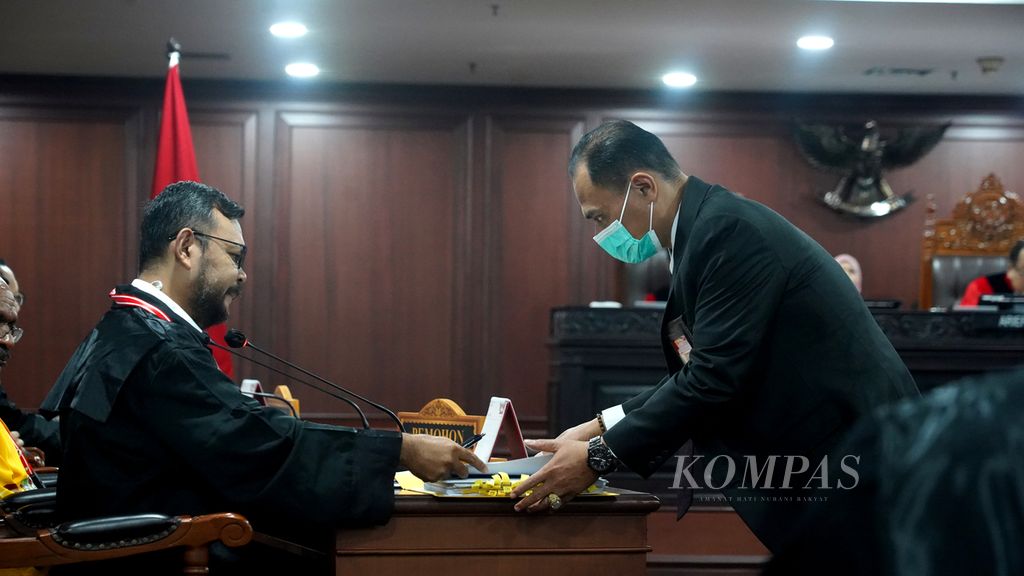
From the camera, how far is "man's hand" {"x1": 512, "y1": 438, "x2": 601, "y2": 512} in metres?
2.06

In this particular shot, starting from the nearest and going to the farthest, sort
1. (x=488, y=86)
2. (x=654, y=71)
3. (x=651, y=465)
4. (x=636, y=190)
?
(x=651, y=465) < (x=636, y=190) < (x=654, y=71) < (x=488, y=86)

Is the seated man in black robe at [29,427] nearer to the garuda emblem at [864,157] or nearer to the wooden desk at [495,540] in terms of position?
the wooden desk at [495,540]

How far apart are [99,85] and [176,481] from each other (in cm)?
696

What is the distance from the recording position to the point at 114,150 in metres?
8.52

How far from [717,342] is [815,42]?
5.46 meters

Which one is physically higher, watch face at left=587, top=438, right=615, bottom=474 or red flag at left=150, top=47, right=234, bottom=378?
red flag at left=150, top=47, right=234, bottom=378

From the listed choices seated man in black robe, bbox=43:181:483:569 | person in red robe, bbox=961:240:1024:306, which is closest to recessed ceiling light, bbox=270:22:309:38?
person in red robe, bbox=961:240:1024:306

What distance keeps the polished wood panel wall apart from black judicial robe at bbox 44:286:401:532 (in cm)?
636

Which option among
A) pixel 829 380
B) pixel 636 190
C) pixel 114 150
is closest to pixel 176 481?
pixel 636 190

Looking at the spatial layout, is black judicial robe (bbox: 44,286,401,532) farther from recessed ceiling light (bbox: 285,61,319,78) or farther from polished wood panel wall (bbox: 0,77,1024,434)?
polished wood panel wall (bbox: 0,77,1024,434)

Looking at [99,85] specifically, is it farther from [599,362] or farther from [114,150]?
[599,362]

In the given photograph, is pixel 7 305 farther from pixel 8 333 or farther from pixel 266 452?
pixel 266 452

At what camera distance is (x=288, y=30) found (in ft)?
22.8

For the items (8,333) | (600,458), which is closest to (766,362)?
(600,458)
